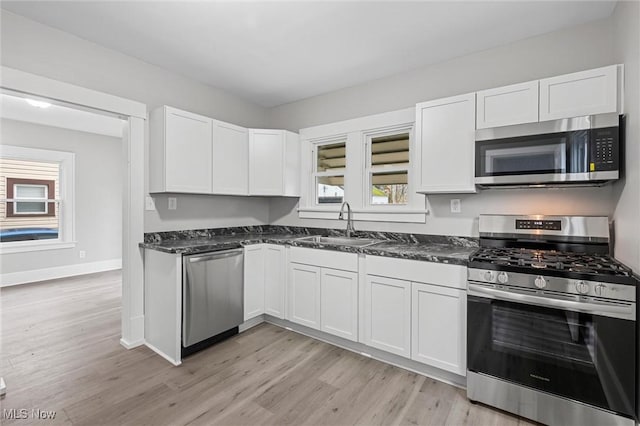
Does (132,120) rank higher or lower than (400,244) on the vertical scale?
higher

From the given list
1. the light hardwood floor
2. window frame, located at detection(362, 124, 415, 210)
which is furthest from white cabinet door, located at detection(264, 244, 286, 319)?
window frame, located at detection(362, 124, 415, 210)

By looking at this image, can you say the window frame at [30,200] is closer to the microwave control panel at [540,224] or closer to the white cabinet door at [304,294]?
the white cabinet door at [304,294]

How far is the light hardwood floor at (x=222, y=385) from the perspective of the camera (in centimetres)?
186

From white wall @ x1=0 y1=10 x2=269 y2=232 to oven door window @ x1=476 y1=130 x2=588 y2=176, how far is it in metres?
2.72

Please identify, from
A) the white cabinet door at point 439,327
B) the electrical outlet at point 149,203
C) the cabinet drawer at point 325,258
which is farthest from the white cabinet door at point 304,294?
the electrical outlet at point 149,203

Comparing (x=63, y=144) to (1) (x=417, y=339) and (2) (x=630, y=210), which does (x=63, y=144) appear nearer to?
(1) (x=417, y=339)

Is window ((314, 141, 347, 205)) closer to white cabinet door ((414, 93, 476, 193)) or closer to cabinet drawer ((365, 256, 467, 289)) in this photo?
white cabinet door ((414, 93, 476, 193))

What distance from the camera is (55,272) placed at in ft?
16.8

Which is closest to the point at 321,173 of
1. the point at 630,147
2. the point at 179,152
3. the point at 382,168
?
the point at 382,168

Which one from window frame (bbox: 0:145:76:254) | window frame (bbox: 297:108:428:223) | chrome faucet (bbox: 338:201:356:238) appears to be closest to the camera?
window frame (bbox: 297:108:428:223)

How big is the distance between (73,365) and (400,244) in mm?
2878

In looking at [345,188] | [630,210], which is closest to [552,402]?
[630,210]

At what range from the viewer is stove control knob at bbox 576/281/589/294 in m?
1.63

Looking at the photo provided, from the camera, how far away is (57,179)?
17.1 ft
